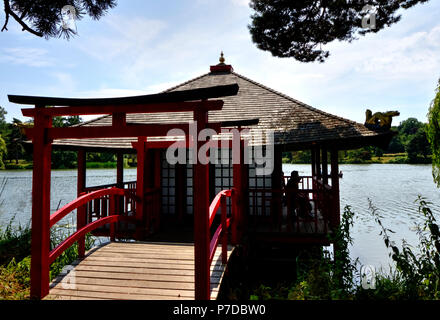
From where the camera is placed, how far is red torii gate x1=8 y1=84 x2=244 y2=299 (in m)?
3.13

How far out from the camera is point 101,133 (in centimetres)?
352

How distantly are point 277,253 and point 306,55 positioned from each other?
22.7 feet

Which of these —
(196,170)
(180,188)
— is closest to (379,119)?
(196,170)

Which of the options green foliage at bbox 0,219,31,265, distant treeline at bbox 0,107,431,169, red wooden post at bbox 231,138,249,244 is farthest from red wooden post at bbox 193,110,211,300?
distant treeline at bbox 0,107,431,169

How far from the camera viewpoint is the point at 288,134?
7547 millimetres

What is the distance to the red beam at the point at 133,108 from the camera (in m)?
3.16

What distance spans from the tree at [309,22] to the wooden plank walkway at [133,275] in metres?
7.58

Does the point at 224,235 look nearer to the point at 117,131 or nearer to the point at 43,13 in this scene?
the point at 117,131

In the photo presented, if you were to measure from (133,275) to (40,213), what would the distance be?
1.59 m

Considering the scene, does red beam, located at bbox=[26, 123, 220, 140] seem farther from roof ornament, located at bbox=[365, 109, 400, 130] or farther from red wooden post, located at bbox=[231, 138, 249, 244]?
roof ornament, located at bbox=[365, 109, 400, 130]

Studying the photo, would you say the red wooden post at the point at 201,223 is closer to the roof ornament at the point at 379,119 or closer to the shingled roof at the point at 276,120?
the shingled roof at the point at 276,120

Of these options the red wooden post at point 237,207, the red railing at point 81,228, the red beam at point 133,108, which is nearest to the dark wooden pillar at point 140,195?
the red railing at point 81,228

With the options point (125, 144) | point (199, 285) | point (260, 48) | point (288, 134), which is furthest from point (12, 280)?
point (260, 48)
